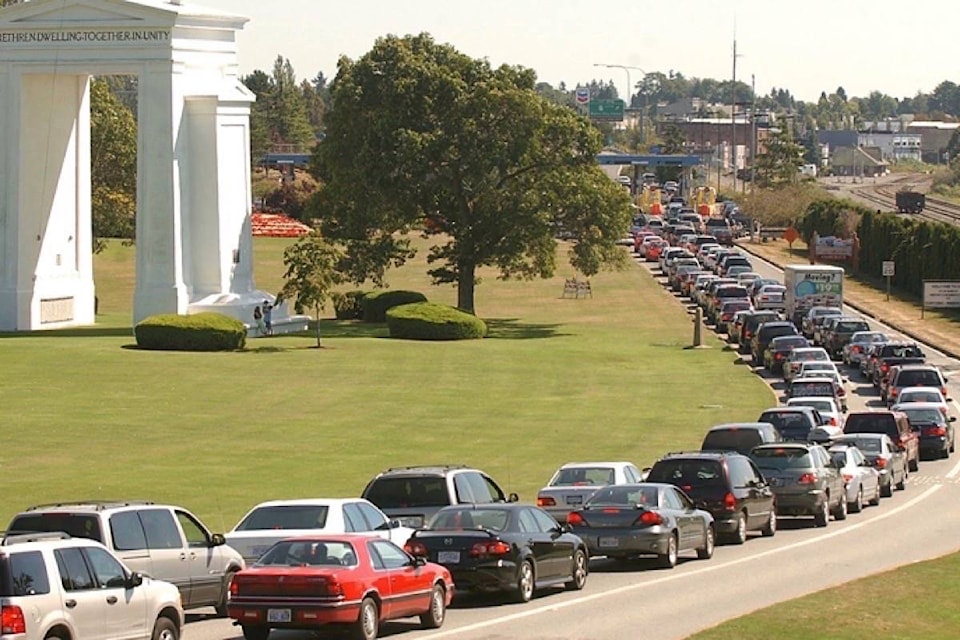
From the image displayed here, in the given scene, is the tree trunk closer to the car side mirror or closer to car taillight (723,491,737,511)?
car taillight (723,491,737,511)

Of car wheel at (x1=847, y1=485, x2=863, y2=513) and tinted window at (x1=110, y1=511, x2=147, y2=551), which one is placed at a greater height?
tinted window at (x1=110, y1=511, x2=147, y2=551)

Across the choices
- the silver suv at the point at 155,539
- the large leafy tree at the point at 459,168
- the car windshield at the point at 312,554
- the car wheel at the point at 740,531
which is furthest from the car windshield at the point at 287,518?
the large leafy tree at the point at 459,168

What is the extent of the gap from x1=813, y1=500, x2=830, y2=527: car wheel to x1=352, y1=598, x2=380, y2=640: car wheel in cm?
1551

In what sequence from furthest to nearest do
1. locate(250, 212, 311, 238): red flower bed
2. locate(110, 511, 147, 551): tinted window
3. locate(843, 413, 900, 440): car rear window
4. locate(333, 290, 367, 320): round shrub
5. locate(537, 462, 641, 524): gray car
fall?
locate(250, 212, 311, 238): red flower bed → locate(333, 290, 367, 320): round shrub → locate(843, 413, 900, 440): car rear window → locate(537, 462, 641, 524): gray car → locate(110, 511, 147, 551): tinted window

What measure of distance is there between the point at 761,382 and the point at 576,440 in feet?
53.6

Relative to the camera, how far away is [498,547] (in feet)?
77.5

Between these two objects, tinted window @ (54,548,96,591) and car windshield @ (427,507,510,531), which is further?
car windshield @ (427,507,510,531)

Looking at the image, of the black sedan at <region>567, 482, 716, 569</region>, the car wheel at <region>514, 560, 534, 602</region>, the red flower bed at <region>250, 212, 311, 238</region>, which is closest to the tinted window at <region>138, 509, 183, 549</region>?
the car wheel at <region>514, 560, 534, 602</region>

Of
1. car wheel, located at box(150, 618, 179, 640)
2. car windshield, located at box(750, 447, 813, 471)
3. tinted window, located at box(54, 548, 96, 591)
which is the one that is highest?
tinted window, located at box(54, 548, 96, 591)

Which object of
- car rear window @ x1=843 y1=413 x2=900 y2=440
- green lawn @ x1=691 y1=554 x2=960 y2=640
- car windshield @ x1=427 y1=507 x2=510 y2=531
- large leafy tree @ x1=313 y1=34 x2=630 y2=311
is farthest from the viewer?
large leafy tree @ x1=313 y1=34 x2=630 y2=311

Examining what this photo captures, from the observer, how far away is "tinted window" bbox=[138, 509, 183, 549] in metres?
21.8

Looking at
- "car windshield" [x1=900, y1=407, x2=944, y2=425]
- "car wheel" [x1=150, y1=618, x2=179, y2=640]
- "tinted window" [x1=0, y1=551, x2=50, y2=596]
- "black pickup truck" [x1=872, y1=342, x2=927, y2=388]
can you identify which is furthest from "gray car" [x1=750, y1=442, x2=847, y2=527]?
"black pickup truck" [x1=872, y1=342, x2=927, y2=388]

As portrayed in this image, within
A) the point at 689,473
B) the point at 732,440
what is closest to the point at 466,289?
the point at 732,440

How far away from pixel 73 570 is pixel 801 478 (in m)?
18.8
